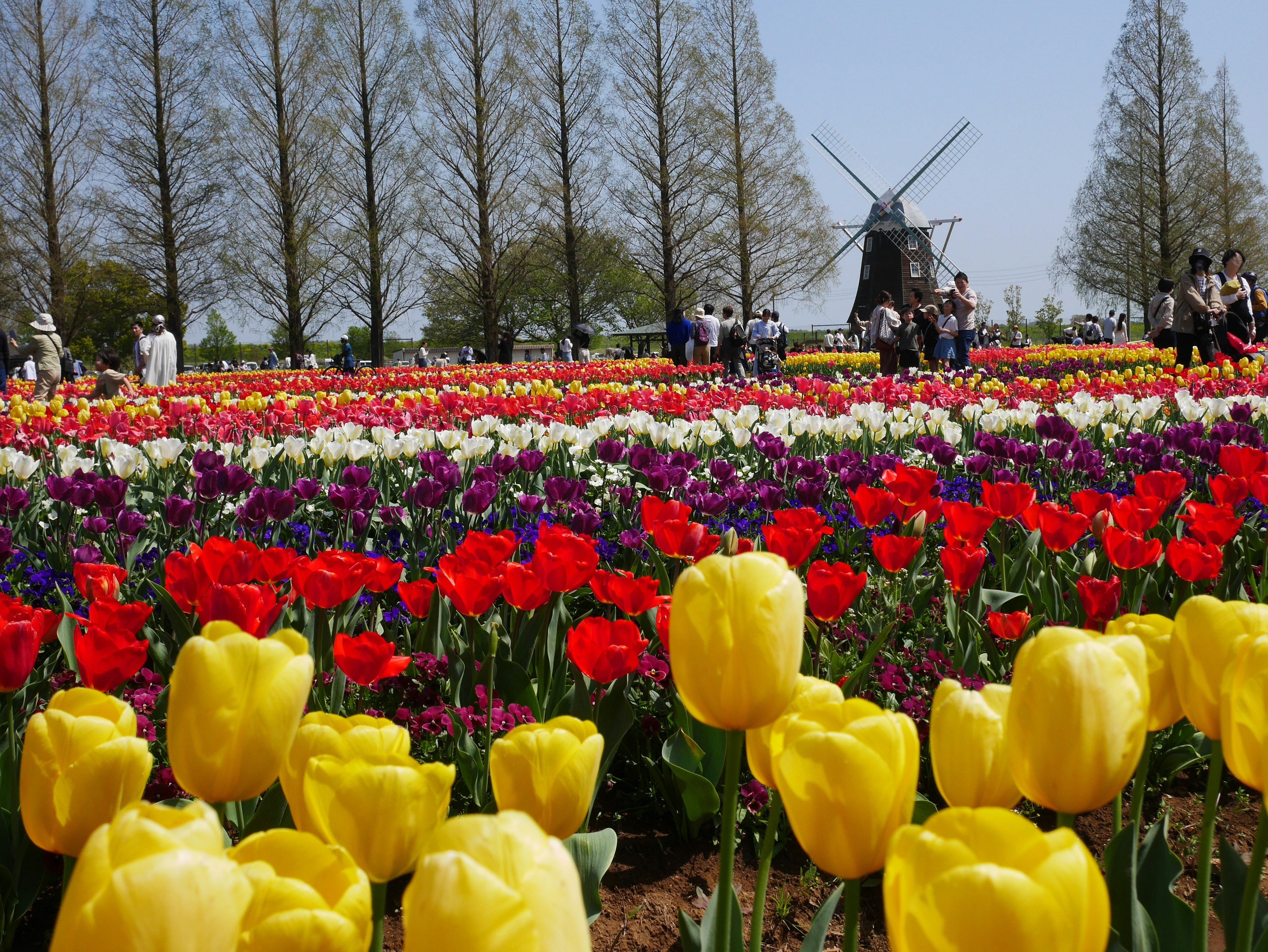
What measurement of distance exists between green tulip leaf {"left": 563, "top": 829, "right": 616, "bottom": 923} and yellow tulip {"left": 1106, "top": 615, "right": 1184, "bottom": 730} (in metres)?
0.69

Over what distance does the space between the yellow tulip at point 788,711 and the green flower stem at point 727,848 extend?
0.06 ft

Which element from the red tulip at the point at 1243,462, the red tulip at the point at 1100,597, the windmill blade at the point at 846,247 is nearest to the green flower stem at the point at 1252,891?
the red tulip at the point at 1100,597

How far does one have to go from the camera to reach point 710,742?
198cm

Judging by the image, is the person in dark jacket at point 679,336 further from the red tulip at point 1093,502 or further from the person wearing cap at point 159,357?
the red tulip at point 1093,502

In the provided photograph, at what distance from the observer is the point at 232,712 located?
690 mm

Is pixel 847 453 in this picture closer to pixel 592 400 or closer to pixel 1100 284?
pixel 592 400

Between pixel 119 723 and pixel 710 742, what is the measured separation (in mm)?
1372

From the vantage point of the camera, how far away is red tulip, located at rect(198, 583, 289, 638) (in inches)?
64.1

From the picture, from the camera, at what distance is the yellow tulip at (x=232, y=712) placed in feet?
2.24

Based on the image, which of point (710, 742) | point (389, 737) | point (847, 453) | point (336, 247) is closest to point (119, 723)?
point (389, 737)

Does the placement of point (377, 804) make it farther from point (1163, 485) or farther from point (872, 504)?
point (1163, 485)

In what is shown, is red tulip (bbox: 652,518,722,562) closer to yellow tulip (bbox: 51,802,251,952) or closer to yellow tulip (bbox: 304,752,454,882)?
yellow tulip (bbox: 304,752,454,882)

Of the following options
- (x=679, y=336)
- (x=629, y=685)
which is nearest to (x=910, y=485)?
(x=629, y=685)

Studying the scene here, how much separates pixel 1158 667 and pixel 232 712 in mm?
731
